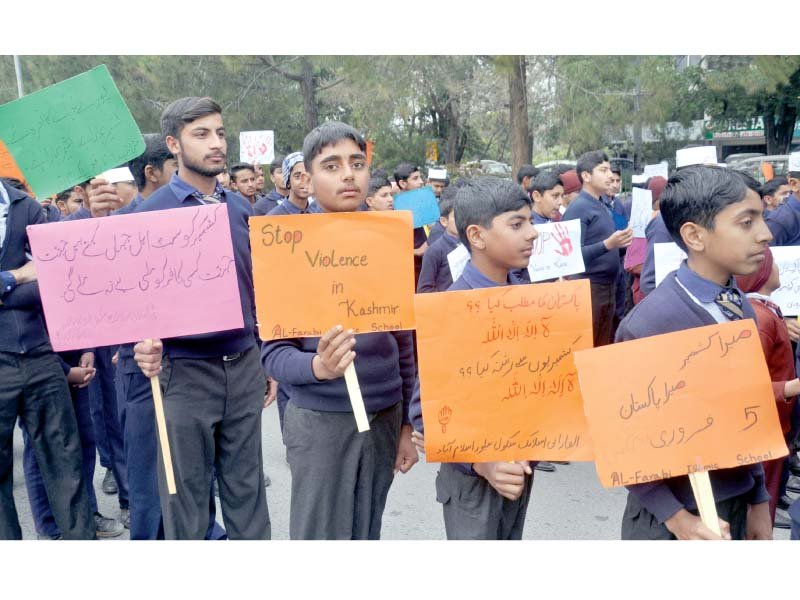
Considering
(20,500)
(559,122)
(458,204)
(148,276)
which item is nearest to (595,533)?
(458,204)

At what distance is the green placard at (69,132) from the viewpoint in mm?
2699

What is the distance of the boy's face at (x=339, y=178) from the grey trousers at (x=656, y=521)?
126 cm

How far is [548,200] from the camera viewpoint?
5852 millimetres

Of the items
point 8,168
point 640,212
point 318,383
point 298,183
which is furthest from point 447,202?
point 318,383

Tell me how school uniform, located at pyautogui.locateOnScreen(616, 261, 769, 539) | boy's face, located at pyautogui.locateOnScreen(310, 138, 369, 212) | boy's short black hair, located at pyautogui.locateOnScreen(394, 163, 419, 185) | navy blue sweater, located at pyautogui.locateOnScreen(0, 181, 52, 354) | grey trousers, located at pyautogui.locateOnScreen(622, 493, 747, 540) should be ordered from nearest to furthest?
school uniform, located at pyautogui.locateOnScreen(616, 261, 769, 539) → grey trousers, located at pyautogui.locateOnScreen(622, 493, 747, 540) → boy's face, located at pyautogui.locateOnScreen(310, 138, 369, 212) → navy blue sweater, located at pyautogui.locateOnScreen(0, 181, 52, 354) → boy's short black hair, located at pyautogui.locateOnScreen(394, 163, 419, 185)

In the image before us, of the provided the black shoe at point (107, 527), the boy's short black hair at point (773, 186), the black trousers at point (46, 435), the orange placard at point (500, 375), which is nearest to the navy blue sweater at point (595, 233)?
the boy's short black hair at point (773, 186)

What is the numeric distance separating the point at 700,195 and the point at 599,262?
3382 millimetres

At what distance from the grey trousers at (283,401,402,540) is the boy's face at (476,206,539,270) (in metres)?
0.69

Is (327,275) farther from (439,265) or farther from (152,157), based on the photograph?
(439,265)

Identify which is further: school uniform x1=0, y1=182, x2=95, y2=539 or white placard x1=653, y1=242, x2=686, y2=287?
white placard x1=653, y1=242, x2=686, y2=287

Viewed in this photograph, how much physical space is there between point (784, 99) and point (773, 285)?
2339 cm

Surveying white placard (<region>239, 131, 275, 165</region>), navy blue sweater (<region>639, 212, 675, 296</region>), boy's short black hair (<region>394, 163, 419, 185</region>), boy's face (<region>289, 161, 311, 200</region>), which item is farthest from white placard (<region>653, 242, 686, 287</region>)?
white placard (<region>239, 131, 275, 165</region>)

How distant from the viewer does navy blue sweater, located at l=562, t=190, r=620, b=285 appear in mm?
5359

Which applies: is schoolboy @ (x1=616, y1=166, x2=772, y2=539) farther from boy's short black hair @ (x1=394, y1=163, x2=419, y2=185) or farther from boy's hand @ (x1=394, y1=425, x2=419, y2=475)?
boy's short black hair @ (x1=394, y1=163, x2=419, y2=185)
